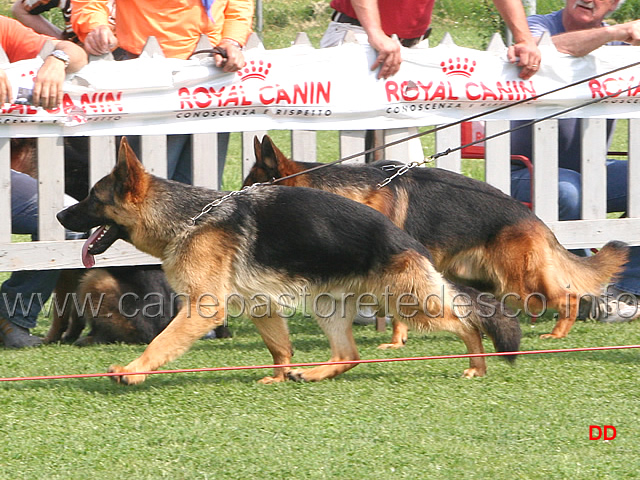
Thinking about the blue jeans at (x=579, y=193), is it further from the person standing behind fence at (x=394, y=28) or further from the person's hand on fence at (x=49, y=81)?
the person's hand on fence at (x=49, y=81)

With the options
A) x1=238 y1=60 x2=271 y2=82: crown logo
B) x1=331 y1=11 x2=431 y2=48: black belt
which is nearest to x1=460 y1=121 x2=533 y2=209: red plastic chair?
x1=331 y1=11 x2=431 y2=48: black belt

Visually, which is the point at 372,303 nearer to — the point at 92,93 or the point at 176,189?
the point at 176,189

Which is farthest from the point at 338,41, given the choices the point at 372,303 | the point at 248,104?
the point at 372,303

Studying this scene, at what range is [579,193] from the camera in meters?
6.56

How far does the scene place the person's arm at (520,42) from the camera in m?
6.10

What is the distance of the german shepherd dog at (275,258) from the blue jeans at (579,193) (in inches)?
80.9

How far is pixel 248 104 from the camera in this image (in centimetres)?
582

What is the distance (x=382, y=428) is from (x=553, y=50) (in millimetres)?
3346

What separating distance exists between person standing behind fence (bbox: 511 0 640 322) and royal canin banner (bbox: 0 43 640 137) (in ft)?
0.50

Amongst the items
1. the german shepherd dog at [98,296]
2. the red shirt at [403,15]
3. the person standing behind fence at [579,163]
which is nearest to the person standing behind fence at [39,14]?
the german shepherd dog at [98,296]

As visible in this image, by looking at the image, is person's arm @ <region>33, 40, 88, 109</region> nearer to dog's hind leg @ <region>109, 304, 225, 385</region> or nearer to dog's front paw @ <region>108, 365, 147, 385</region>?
dog's hind leg @ <region>109, 304, 225, 385</region>

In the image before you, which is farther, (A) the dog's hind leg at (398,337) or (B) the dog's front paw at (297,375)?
(A) the dog's hind leg at (398,337)

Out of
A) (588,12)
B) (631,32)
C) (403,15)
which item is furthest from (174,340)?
(588,12)

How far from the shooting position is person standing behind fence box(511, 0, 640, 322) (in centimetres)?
638
